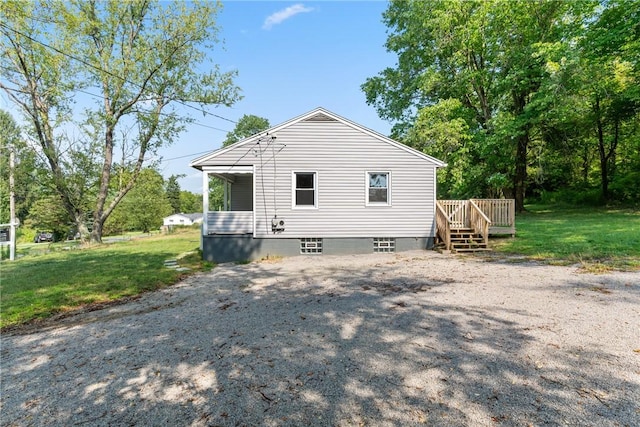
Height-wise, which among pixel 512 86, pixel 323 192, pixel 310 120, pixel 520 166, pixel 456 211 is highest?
pixel 512 86

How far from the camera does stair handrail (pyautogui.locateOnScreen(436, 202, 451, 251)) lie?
10812 mm

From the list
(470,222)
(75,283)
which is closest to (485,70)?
(470,222)

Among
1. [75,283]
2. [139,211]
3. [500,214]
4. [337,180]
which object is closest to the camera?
[75,283]

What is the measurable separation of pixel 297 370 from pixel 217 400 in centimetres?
79

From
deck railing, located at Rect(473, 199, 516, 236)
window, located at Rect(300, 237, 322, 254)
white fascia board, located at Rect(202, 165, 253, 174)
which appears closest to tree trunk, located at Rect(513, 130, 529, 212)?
deck railing, located at Rect(473, 199, 516, 236)

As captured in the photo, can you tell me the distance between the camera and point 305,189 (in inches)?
446

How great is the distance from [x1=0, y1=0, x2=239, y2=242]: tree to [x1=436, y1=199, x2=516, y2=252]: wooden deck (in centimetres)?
1586

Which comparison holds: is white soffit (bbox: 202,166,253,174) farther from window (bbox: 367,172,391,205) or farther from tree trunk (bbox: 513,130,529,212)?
tree trunk (bbox: 513,130,529,212)

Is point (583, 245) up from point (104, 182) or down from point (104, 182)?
down

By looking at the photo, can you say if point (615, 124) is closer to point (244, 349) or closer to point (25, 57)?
point (244, 349)

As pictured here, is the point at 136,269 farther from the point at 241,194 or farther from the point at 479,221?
the point at 479,221

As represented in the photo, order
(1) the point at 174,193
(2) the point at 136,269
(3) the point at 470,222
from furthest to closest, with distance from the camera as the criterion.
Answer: (1) the point at 174,193
(3) the point at 470,222
(2) the point at 136,269

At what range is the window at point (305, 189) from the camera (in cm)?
1129

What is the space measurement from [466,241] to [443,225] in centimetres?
94
